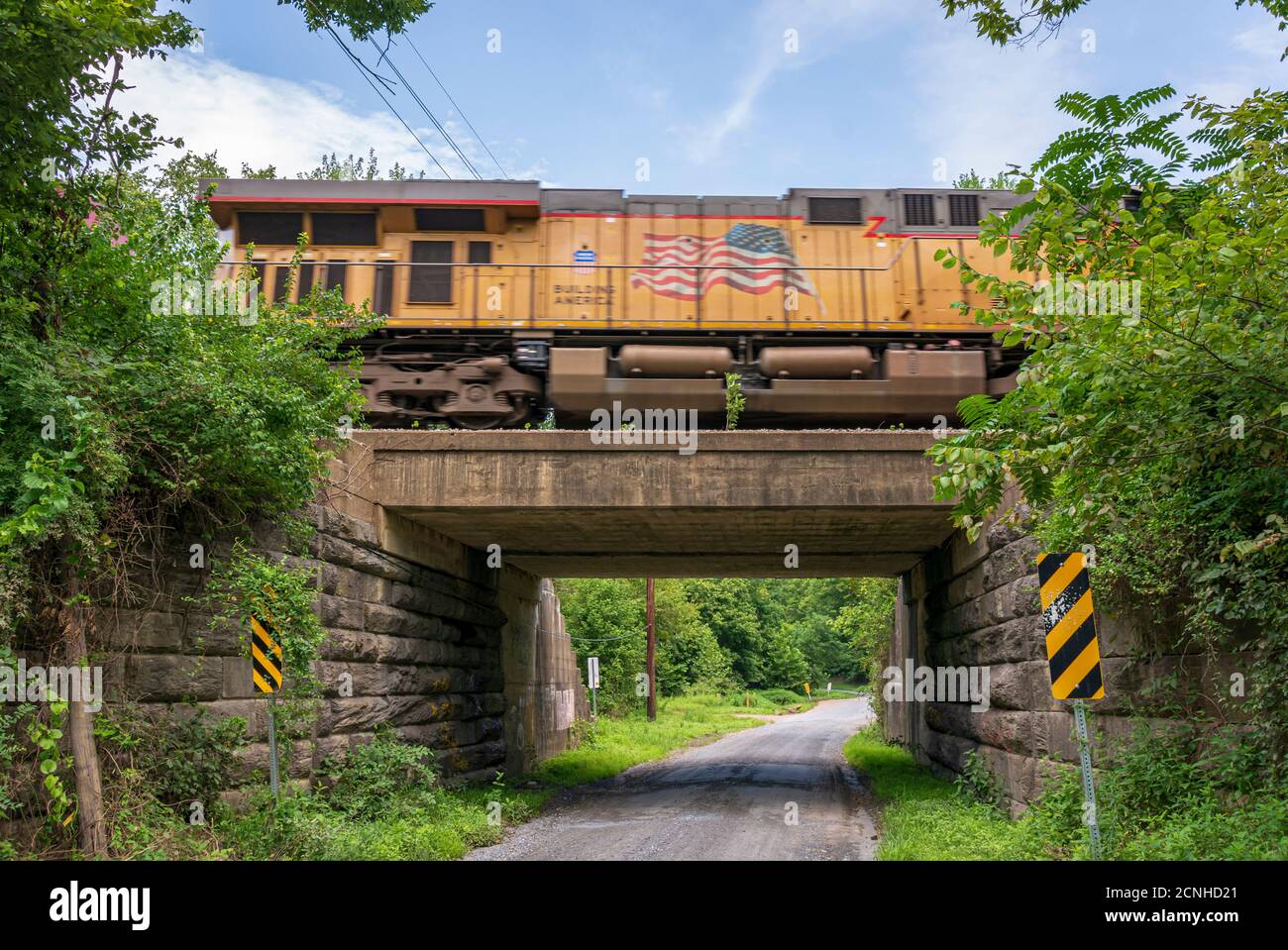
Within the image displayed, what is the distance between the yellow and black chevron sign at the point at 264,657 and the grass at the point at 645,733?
33.1 ft

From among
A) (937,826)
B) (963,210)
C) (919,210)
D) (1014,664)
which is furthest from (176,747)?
(963,210)

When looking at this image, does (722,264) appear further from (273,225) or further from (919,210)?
(273,225)

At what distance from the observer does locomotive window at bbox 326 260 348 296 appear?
16.8m

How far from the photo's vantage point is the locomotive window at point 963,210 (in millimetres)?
17672

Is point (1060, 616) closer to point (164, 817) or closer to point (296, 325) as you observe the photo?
point (164, 817)

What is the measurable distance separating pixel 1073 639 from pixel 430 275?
13.1 metres

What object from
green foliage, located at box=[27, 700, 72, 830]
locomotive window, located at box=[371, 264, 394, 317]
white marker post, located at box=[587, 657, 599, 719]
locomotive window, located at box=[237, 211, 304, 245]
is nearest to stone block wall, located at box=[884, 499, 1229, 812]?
green foliage, located at box=[27, 700, 72, 830]

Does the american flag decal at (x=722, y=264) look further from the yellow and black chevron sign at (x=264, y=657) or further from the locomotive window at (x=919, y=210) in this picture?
the yellow and black chevron sign at (x=264, y=657)

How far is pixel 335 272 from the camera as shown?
16.9m

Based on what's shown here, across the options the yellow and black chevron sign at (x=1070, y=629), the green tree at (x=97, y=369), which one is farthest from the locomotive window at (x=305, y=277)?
the yellow and black chevron sign at (x=1070, y=629)

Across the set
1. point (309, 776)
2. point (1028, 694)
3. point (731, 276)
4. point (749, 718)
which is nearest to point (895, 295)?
point (731, 276)

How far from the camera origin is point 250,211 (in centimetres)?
1698

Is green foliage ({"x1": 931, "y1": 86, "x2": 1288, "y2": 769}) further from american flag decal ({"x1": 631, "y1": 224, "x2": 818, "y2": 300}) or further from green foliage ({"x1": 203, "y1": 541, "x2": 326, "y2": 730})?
american flag decal ({"x1": 631, "y1": 224, "x2": 818, "y2": 300})

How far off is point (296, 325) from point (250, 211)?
8.08m
